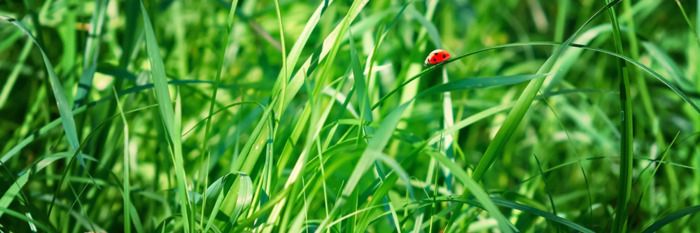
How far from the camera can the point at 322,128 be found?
0.59m

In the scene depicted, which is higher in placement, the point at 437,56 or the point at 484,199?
the point at 437,56

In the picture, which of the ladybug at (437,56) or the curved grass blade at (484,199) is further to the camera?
the ladybug at (437,56)

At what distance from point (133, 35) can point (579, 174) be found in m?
0.98

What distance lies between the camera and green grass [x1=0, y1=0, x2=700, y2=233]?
52 centimetres

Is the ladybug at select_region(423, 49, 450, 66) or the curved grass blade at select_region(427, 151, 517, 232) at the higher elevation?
the ladybug at select_region(423, 49, 450, 66)

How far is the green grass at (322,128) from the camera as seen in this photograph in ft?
1.71

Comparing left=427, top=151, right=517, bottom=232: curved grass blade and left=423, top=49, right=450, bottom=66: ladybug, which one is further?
left=423, top=49, right=450, bottom=66: ladybug

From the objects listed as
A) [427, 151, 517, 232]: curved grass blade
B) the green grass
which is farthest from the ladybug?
[427, 151, 517, 232]: curved grass blade

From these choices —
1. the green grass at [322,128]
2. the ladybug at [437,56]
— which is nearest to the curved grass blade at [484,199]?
the green grass at [322,128]

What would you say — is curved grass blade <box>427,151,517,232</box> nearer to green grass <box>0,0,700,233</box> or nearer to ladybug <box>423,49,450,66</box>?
green grass <box>0,0,700,233</box>

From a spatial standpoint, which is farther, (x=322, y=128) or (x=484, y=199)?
(x=322, y=128)

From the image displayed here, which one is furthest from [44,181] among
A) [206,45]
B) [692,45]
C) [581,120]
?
[692,45]

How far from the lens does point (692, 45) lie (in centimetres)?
109

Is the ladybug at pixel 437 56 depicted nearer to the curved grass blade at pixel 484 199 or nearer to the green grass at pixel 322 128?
the green grass at pixel 322 128
